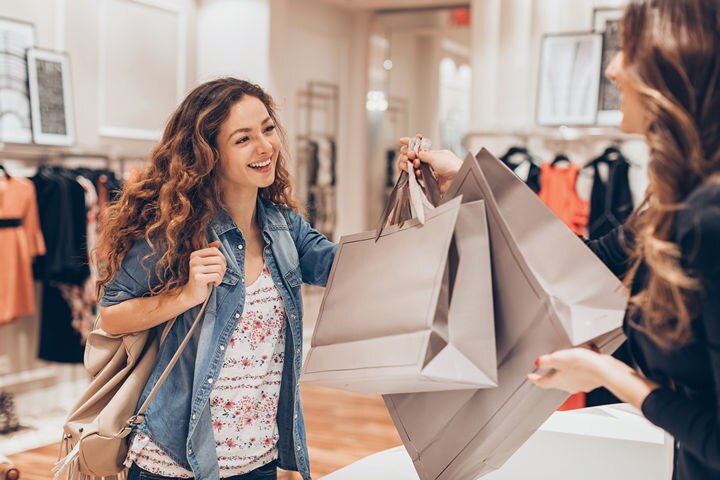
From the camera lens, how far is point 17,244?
446 centimetres

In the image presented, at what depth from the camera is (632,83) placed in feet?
3.72

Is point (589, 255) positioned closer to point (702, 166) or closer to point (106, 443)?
point (702, 166)

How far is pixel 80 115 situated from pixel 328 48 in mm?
2481

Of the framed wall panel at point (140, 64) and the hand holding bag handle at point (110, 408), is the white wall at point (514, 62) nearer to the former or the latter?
the framed wall panel at point (140, 64)

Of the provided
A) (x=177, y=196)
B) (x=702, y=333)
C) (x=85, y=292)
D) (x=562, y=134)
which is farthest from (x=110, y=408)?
(x=562, y=134)

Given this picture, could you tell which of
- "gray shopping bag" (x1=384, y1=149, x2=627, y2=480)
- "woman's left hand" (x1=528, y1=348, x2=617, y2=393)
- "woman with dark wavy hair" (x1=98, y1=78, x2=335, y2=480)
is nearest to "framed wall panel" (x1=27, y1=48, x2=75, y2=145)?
"woman with dark wavy hair" (x1=98, y1=78, x2=335, y2=480)

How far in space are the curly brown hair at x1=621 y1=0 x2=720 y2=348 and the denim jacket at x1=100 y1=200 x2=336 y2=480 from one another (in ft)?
3.09

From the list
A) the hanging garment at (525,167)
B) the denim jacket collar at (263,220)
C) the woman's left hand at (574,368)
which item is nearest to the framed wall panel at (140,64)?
the hanging garment at (525,167)

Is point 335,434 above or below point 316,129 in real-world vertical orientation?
below

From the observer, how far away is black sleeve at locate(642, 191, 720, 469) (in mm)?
1025

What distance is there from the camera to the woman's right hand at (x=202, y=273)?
1708mm

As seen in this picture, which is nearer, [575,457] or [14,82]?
[575,457]

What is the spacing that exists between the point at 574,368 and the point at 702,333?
191 mm

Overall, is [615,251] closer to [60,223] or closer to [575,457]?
[575,457]
